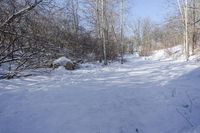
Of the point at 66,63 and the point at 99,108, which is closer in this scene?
the point at 99,108

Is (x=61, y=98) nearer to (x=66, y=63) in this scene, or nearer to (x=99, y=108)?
(x=99, y=108)

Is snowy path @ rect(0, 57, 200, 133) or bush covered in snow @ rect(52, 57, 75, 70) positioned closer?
snowy path @ rect(0, 57, 200, 133)

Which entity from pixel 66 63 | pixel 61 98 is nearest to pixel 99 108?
pixel 61 98

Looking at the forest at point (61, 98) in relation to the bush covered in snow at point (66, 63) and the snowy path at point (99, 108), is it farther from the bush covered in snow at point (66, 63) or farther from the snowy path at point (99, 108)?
the bush covered in snow at point (66, 63)

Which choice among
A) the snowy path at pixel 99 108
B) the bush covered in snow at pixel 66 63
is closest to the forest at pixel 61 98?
the snowy path at pixel 99 108

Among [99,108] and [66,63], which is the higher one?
[66,63]

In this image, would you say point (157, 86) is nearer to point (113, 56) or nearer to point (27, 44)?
point (27, 44)

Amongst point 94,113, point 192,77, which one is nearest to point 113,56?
point 192,77

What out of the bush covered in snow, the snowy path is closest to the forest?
the snowy path

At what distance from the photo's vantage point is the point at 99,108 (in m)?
7.16

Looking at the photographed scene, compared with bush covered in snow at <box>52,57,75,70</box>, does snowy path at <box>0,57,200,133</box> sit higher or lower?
lower

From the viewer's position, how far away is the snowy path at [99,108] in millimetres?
6074

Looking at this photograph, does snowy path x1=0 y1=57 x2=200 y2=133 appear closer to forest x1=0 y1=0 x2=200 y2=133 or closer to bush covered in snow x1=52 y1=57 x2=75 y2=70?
forest x1=0 y1=0 x2=200 y2=133

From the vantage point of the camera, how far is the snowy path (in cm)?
607
